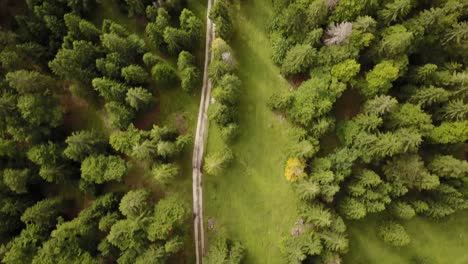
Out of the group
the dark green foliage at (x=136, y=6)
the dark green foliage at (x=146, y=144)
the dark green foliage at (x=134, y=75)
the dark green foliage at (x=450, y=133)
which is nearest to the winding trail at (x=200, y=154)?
the dark green foliage at (x=146, y=144)

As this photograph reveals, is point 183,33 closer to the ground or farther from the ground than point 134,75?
farther from the ground

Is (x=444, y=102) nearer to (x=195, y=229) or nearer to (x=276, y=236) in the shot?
(x=276, y=236)

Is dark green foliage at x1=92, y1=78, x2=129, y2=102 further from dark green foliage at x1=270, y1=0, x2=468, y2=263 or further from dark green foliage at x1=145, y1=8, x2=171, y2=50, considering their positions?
dark green foliage at x1=270, y1=0, x2=468, y2=263

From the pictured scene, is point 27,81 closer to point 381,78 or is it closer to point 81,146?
point 81,146

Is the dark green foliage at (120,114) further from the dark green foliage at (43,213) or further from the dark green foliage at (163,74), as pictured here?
the dark green foliage at (43,213)

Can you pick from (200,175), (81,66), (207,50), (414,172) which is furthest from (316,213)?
(81,66)

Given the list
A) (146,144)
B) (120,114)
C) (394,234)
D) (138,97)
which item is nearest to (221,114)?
(146,144)

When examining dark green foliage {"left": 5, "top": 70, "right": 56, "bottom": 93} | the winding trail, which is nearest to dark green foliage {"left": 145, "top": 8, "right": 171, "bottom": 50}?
the winding trail
